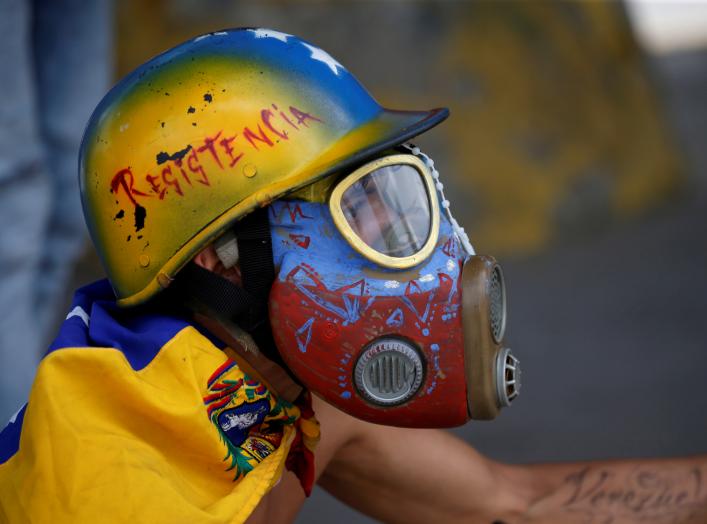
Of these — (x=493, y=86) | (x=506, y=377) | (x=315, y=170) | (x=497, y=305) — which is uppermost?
(x=315, y=170)

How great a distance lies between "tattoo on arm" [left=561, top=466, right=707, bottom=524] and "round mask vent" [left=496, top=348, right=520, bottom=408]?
0.48 metres

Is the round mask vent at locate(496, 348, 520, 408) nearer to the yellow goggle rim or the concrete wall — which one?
the yellow goggle rim

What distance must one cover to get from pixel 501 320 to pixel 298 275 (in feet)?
1.29

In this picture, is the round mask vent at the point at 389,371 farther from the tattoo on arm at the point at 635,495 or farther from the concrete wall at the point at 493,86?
the concrete wall at the point at 493,86

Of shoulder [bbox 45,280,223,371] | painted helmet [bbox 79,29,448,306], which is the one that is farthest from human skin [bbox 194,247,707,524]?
painted helmet [bbox 79,29,448,306]

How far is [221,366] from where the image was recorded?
181 cm

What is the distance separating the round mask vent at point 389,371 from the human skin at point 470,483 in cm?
38

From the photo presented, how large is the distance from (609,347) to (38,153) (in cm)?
282

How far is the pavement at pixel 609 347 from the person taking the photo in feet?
12.9

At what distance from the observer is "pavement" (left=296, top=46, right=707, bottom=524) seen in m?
3.94

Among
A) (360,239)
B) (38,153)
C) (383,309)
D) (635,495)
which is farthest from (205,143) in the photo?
(38,153)

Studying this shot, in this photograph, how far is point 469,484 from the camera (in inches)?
89.8

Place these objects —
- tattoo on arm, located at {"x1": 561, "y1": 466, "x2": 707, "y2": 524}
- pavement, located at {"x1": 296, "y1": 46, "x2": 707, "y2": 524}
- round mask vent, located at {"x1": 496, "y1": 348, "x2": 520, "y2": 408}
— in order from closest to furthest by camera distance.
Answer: round mask vent, located at {"x1": 496, "y1": 348, "x2": 520, "y2": 408}, tattoo on arm, located at {"x1": 561, "y1": 466, "x2": 707, "y2": 524}, pavement, located at {"x1": 296, "y1": 46, "x2": 707, "y2": 524}

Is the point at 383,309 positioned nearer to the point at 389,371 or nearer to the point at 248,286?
the point at 389,371
